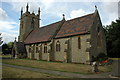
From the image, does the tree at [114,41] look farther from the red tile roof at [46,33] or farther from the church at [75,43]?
the red tile roof at [46,33]

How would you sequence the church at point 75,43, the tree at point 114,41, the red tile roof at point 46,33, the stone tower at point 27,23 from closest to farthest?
the church at point 75,43 → the red tile roof at point 46,33 → the tree at point 114,41 → the stone tower at point 27,23

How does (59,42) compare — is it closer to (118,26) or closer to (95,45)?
(95,45)

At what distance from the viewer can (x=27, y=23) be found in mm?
46656

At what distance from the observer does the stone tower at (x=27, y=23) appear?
1825 inches

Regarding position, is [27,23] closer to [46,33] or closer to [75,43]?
[46,33]

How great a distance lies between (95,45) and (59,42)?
356 inches

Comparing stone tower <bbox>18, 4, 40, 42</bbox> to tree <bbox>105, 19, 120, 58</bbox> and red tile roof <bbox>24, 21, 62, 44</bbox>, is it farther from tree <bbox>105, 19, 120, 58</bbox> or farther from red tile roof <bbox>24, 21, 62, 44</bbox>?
tree <bbox>105, 19, 120, 58</bbox>

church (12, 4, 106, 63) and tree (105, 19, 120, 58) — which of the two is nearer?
church (12, 4, 106, 63)

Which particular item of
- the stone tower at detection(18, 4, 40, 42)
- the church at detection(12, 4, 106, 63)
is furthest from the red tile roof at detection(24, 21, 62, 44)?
the stone tower at detection(18, 4, 40, 42)

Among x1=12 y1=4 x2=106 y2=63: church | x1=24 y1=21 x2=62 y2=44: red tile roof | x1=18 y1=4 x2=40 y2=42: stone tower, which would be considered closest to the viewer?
x1=12 y1=4 x2=106 y2=63: church

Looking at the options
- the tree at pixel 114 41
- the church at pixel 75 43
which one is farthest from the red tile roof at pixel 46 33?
the tree at pixel 114 41

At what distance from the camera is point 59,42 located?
1141 inches

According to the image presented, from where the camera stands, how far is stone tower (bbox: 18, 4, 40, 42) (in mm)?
46344

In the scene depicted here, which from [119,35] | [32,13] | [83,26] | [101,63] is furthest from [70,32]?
[32,13]
